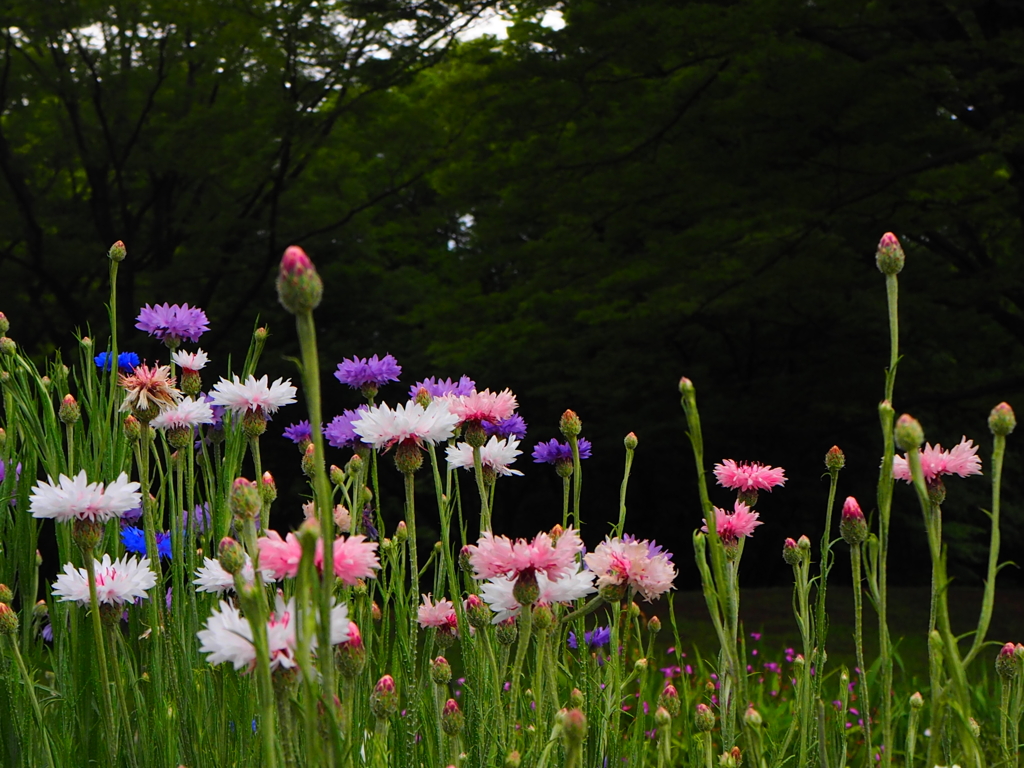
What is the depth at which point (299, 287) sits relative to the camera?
0.71m

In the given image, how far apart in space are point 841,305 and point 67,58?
8.78 metres

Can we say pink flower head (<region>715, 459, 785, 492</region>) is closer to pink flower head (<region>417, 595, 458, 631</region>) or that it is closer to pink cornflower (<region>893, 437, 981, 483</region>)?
pink cornflower (<region>893, 437, 981, 483</region>)

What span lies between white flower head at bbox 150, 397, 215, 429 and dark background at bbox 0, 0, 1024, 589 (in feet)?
16.4

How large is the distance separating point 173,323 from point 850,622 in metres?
6.48

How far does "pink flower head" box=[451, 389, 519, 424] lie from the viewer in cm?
156

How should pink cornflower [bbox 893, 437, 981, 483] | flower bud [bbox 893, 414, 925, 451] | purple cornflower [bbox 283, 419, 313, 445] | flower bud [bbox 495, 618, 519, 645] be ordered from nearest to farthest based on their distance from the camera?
flower bud [bbox 893, 414, 925, 451] < pink cornflower [bbox 893, 437, 981, 483] < flower bud [bbox 495, 618, 519, 645] < purple cornflower [bbox 283, 419, 313, 445]

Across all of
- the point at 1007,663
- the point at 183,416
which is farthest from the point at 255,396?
the point at 1007,663

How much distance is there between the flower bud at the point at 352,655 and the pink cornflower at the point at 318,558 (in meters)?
0.06

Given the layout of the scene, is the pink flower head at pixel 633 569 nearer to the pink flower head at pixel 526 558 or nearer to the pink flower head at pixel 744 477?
the pink flower head at pixel 526 558

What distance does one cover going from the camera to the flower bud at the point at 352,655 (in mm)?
981

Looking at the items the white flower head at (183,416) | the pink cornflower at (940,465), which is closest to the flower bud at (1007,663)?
the pink cornflower at (940,465)

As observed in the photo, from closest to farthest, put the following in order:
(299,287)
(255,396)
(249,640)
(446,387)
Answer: (299,287) < (249,640) < (255,396) < (446,387)

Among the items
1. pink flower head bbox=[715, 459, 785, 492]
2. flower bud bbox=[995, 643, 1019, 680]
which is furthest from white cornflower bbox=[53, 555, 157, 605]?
flower bud bbox=[995, 643, 1019, 680]

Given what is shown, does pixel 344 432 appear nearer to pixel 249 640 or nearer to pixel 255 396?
pixel 255 396
